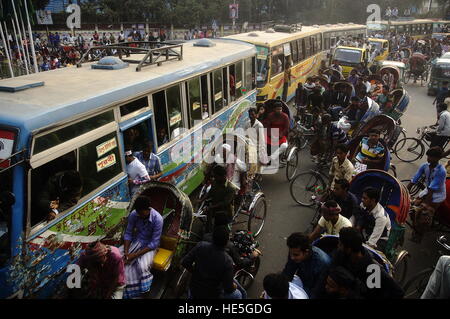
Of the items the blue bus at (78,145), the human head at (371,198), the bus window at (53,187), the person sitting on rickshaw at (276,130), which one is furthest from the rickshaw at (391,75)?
the bus window at (53,187)

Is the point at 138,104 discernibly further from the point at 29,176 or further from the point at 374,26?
the point at 374,26

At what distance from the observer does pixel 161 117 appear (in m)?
5.59

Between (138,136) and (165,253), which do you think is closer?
(165,253)

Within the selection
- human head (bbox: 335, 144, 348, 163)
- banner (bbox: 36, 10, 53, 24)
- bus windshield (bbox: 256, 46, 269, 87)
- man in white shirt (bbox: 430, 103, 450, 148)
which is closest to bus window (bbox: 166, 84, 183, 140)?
human head (bbox: 335, 144, 348, 163)

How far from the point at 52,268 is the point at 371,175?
457 cm

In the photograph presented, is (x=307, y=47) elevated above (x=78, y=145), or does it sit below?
above

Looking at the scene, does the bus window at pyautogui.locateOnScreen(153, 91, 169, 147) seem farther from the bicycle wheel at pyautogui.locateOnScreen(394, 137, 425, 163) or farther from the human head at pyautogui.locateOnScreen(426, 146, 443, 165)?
the bicycle wheel at pyautogui.locateOnScreen(394, 137, 425, 163)

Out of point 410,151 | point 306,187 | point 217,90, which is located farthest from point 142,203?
point 410,151

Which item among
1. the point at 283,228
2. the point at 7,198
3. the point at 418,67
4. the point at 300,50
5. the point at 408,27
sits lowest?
the point at 283,228

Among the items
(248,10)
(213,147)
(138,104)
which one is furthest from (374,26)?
Answer: (138,104)

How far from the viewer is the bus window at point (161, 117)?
5.40 m

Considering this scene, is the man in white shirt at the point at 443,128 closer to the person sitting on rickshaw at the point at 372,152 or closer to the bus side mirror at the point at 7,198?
the person sitting on rickshaw at the point at 372,152

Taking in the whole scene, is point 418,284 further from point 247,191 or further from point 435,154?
point 247,191

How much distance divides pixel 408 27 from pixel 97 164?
38734mm
